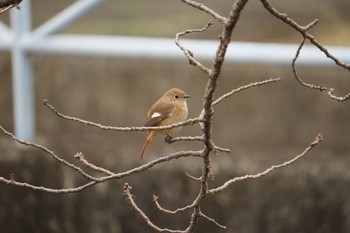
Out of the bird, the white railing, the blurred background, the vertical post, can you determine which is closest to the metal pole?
the white railing

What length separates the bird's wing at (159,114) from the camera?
12.1ft

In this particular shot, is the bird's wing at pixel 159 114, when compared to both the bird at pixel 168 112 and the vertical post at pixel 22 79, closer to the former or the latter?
the bird at pixel 168 112

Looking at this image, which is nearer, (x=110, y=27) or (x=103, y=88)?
(x=103, y=88)

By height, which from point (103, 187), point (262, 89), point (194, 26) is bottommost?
point (103, 187)

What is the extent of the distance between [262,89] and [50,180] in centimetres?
142

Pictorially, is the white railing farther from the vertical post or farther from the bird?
the bird

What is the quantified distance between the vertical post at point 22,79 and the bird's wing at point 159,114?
1681mm

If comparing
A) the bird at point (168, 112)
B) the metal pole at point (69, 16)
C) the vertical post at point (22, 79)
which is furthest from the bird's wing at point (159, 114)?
the vertical post at point (22, 79)

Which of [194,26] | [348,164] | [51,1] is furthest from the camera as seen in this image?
[51,1]

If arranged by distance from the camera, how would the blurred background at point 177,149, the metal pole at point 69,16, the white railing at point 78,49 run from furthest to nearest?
the blurred background at point 177,149
the white railing at point 78,49
the metal pole at point 69,16

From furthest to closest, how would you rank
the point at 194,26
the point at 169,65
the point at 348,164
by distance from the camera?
the point at 194,26 < the point at 169,65 < the point at 348,164

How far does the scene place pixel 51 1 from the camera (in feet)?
25.0

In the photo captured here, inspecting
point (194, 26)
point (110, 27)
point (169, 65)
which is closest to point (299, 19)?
point (194, 26)

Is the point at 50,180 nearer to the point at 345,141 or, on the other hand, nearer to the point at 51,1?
the point at 345,141
